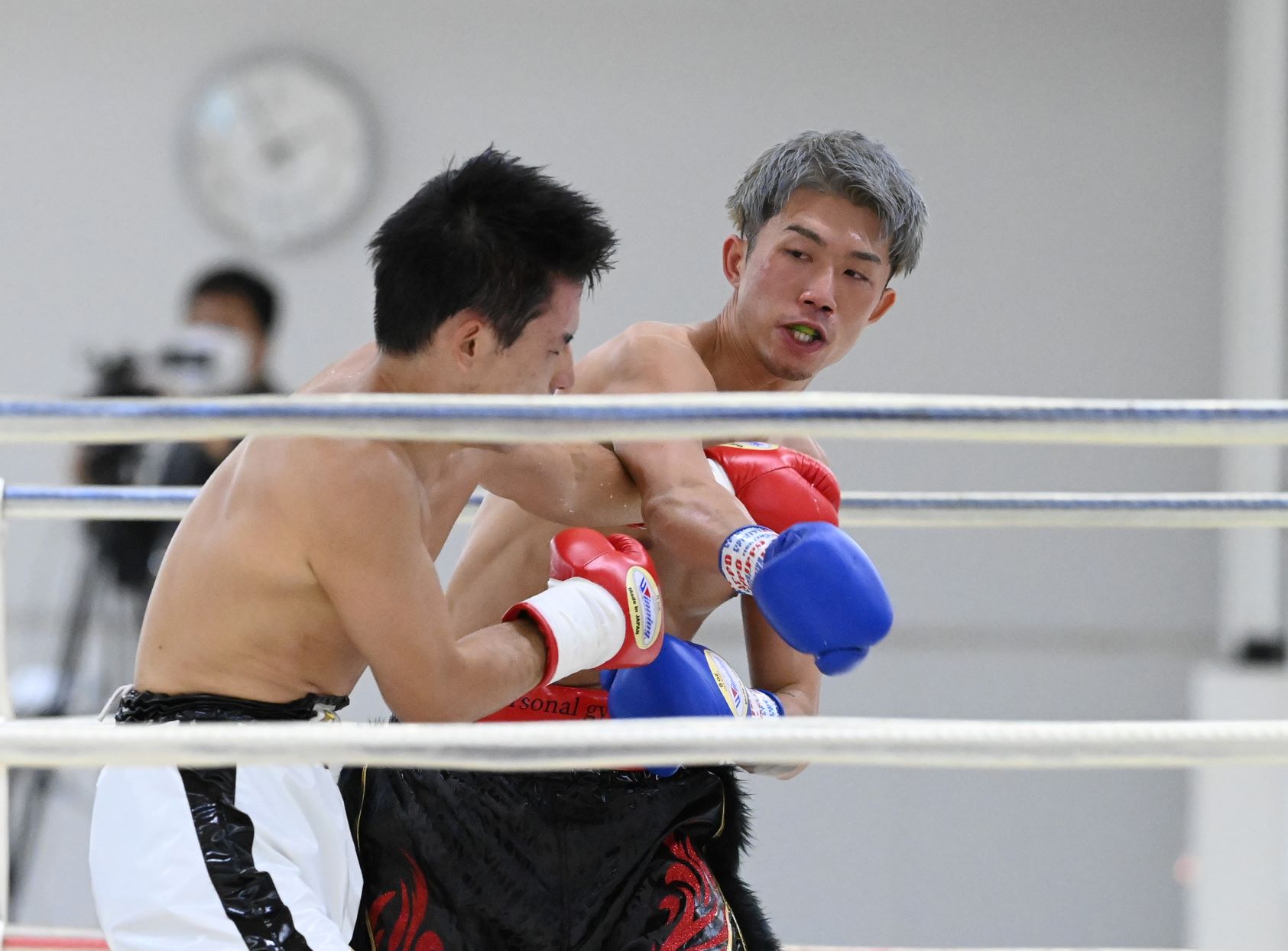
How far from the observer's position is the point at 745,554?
3.84 feet

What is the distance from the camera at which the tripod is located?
10.9 feet

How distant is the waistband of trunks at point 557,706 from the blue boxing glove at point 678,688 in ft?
0.41

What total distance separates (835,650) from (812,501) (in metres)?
0.25

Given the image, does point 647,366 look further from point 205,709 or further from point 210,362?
point 210,362

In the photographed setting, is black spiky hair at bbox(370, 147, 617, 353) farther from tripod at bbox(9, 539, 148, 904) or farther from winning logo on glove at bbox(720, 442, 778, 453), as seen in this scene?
tripod at bbox(9, 539, 148, 904)

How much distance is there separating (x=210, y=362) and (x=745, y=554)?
2390mm

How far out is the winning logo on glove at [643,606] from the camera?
1.16 metres

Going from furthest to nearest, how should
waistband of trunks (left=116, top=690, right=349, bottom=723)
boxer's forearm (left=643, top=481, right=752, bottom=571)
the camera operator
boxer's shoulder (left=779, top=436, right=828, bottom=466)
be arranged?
the camera operator
boxer's shoulder (left=779, top=436, right=828, bottom=466)
boxer's forearm (left=643, top=481, right=752, bottom=571)
waistband of trunks (left=116, top=690, right=349, bottom=723)

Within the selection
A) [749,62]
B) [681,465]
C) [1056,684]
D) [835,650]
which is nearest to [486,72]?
[749,62]

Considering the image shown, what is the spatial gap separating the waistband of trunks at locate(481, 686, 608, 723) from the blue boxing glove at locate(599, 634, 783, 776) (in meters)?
0.13

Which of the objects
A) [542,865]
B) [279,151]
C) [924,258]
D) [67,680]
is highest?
[279,151]

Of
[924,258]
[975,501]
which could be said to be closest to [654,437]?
[975,501]

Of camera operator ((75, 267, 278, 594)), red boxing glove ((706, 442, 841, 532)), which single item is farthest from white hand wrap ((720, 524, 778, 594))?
camera operator ((75, 267, 278, 594))

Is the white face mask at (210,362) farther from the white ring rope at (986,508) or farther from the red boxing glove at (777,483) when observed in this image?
the red boxing glove at (777,483)
